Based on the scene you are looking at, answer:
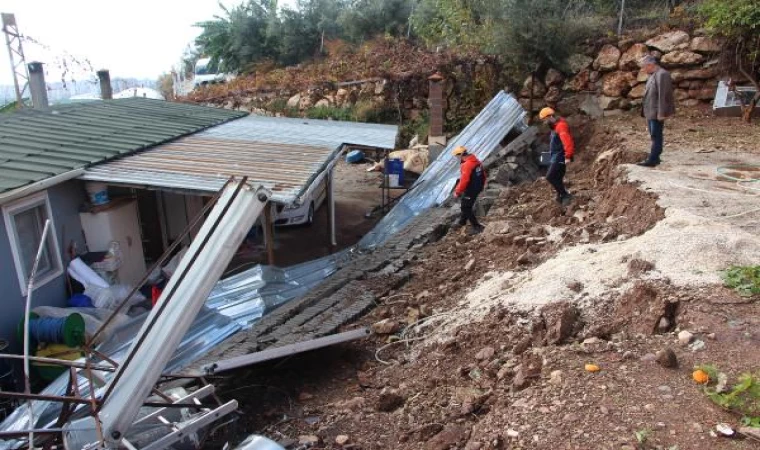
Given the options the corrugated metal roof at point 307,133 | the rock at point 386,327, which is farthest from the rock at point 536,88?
the rock at point 386,327

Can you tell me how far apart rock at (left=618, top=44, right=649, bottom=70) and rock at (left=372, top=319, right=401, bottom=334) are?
11.9 m

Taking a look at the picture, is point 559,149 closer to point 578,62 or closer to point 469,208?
point 469,208

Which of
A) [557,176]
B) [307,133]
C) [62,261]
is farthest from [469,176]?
[62,261]

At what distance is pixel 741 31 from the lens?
42.1 feet

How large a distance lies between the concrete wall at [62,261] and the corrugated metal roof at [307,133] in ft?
11.7

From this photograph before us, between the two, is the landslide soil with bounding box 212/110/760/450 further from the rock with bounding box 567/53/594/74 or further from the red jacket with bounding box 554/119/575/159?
the rock with bounding box 567/53/594/74

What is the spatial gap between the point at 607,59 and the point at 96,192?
13.1 meters

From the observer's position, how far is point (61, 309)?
759 centimetres

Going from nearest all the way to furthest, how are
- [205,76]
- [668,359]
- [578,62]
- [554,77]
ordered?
[668,359], [578,62], [554,77], [205,76]

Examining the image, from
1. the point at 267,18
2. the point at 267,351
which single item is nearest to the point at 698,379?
the point at 267,351

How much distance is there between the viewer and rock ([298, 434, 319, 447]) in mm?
4609

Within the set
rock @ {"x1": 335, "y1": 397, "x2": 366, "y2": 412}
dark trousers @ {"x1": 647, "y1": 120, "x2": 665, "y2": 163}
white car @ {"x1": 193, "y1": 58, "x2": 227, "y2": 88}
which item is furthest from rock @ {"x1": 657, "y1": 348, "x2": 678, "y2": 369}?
white car @ {"x1": 193, "y1": 58, "x2": 227, "y2": 88}

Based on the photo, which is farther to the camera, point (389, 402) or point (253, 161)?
point (253, 161)

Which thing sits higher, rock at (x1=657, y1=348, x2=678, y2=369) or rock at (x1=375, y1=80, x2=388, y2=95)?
rock at (x1=375, y1=80, x2=388, y2=95)
